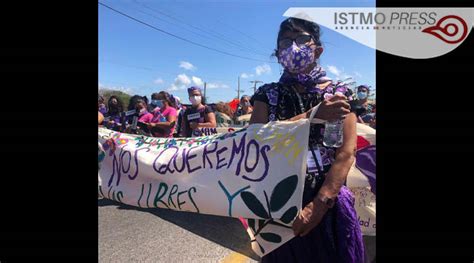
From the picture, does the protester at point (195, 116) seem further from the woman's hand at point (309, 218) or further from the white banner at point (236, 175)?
the woman's hand at point (309, 218)

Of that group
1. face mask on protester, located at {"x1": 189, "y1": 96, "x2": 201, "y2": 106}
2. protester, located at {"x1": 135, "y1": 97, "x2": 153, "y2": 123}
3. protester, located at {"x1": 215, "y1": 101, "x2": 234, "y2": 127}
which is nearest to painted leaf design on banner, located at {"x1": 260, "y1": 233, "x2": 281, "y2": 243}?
face mask on protester, located at {"x1": 189, "y1": 96, "x2": 201, "y2": 106}

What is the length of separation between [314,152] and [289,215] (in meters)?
0.32

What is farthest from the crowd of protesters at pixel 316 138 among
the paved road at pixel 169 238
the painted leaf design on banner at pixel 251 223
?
the paved road at pixel 169 238

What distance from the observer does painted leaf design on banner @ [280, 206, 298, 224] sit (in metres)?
1.66

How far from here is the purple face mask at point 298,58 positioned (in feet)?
5.71

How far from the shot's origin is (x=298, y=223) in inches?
65.1

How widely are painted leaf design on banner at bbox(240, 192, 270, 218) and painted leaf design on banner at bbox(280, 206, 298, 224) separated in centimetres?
8

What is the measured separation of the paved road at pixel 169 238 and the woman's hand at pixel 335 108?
2.22 meters

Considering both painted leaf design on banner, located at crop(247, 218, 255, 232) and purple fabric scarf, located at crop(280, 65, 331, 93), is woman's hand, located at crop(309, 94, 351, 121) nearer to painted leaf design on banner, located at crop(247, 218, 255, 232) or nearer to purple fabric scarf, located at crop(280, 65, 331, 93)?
purple fabric scarf, located at crop(280, 65, 331, 93)

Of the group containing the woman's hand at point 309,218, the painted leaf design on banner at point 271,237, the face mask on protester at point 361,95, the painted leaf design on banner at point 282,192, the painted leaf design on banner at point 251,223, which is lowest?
the painted leaf design on banner at point 271,237

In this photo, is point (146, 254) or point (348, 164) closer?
point (348, 164)
